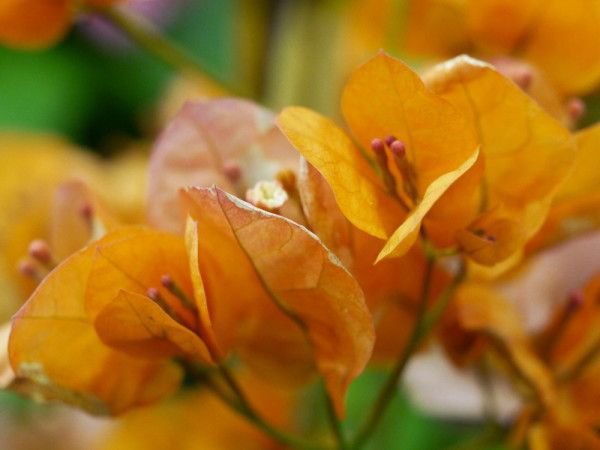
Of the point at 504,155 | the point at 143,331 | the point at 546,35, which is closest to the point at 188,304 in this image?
the point at 143,331

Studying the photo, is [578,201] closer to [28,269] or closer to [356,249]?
[356,249]

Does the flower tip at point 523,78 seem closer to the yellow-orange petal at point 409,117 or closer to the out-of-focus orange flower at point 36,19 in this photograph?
the yellow-orange petal at point 409,117

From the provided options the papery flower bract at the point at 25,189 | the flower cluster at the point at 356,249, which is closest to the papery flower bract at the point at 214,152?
the flower cluster at the point at 356,249

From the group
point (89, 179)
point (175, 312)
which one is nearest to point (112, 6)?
point (89, 179)

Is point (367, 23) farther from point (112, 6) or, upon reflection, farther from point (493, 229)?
point (493, 229)

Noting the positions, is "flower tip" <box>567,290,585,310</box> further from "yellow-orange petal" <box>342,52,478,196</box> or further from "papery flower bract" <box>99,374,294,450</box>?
"papery flower bract" <box>99,374,294,450</box>

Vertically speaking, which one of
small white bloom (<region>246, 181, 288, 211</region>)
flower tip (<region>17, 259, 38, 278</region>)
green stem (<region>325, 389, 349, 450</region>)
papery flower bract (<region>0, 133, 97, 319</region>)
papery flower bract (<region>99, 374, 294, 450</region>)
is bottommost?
papery flower bract (<region>99, 374, 294, 450</region>)

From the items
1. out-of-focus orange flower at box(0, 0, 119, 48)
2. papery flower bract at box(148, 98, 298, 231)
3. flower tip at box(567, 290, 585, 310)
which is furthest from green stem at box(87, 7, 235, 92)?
flower tip at box(567, 290, 585, 310)
